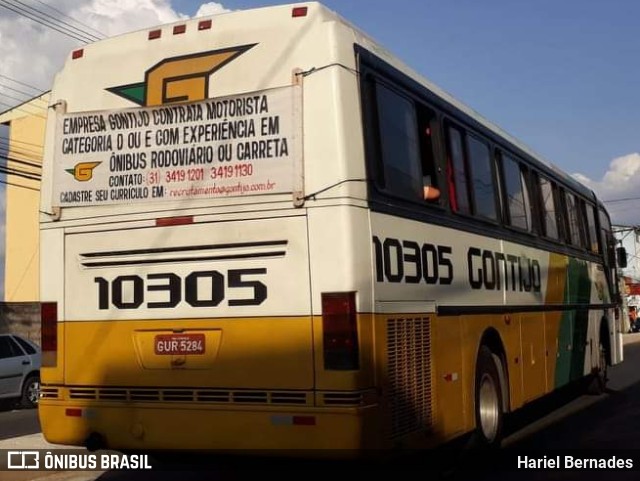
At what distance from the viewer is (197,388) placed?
610 cm

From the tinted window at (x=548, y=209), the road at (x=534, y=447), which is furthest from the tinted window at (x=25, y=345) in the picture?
the tinted window at (x=548, y=209)

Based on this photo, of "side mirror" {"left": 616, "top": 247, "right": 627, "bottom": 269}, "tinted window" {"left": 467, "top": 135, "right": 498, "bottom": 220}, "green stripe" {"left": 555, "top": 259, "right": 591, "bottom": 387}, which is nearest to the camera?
"tinted window" {"left": 467, "top": 135, "right": 498, "bottom": 220}

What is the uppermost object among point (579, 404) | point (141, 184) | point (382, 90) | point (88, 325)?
point (382, 90)

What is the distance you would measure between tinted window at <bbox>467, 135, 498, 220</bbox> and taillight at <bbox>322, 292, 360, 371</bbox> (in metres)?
2.91

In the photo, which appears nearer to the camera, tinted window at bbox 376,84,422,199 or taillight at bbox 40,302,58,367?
tinted window at bbox 376,84,422,199

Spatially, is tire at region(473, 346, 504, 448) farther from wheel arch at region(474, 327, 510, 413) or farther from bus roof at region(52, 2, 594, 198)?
bus roof at region(52, 2, 594, 198)

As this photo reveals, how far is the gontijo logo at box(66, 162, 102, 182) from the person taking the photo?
673 cm

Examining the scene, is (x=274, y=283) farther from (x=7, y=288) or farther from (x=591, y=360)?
(x=7, y=288)

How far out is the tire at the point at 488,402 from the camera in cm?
786

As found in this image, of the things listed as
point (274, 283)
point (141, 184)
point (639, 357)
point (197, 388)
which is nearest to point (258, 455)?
point (197, 388)

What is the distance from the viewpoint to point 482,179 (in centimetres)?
858

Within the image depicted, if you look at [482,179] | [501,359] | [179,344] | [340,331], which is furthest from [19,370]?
[340,331]

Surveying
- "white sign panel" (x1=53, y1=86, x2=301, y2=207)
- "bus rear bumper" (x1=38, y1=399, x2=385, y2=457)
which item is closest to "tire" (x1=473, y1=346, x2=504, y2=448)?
"bus rear bumper" (x1=38, y1=399, x2=385, y2=457)

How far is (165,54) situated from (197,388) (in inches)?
101
